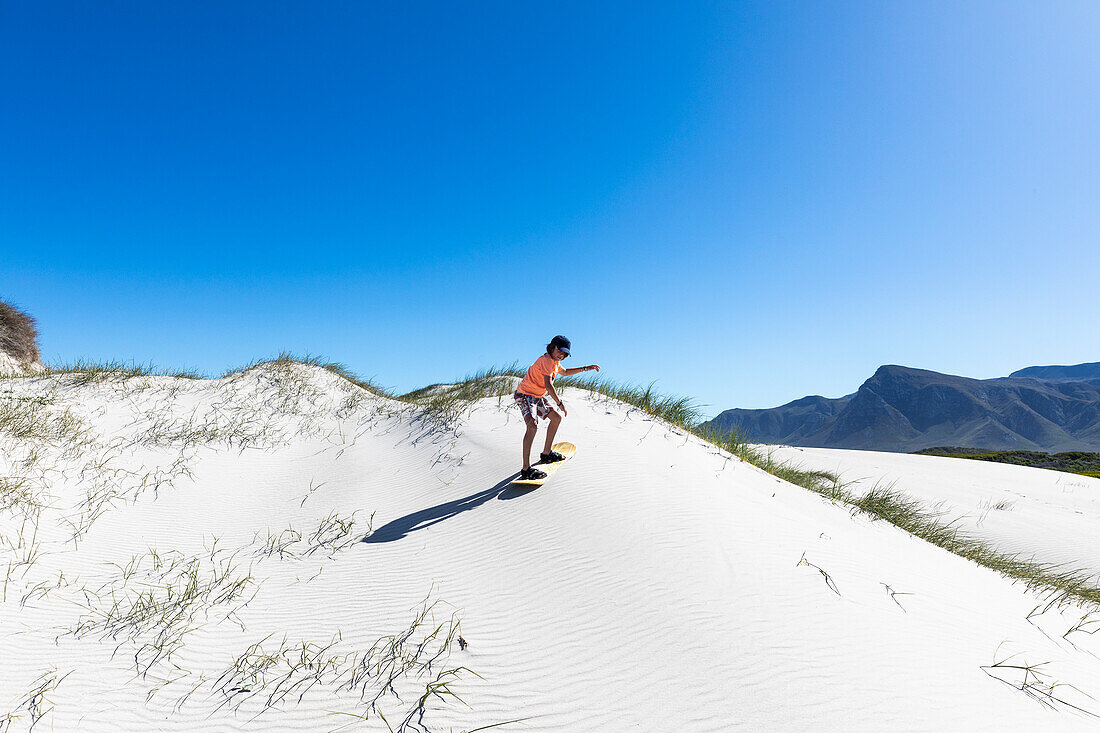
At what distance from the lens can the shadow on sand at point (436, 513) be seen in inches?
205

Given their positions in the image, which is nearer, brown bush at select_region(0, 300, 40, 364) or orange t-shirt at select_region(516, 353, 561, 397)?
orange t-shirt at select_region(516, 353, 561, 397)

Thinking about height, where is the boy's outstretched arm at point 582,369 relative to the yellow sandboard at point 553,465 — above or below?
above

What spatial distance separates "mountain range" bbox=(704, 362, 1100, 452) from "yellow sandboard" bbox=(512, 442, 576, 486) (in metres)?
125

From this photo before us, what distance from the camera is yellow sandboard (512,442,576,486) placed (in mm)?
5676

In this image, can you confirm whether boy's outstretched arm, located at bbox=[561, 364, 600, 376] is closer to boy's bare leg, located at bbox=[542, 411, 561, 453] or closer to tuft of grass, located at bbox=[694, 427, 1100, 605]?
boy's bare leg, located at bbox=[542, 411, 561, 453]

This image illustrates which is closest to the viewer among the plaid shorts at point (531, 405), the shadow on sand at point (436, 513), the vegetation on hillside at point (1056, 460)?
the shadow on sand at point (436, 513)

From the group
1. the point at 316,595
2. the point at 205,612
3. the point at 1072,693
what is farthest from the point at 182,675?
the point at 1072,693

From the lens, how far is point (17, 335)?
1584cm

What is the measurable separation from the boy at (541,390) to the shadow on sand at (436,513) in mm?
303

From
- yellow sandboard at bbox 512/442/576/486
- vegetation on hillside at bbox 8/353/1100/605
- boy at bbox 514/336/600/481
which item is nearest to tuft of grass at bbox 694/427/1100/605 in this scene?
vegetation on hillside at bbox 8/353/1100/605

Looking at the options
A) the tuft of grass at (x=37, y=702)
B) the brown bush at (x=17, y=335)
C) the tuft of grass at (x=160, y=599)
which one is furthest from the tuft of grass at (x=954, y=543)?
the brown bush at (x=17, y=335)

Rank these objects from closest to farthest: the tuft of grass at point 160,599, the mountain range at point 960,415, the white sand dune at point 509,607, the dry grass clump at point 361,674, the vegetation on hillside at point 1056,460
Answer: the white sand dune at point 509,607 < the dry grass clump at point 361,674 < the tuft of grass at point 160,599 < the vegetation on hillside at point 1056,460 < the mountain range at point 960,415

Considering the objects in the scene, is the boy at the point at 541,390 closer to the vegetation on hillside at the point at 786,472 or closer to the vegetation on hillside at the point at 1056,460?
the vegetation on hillside at the point at 786,472

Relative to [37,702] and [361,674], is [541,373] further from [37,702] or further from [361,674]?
[37,702]
